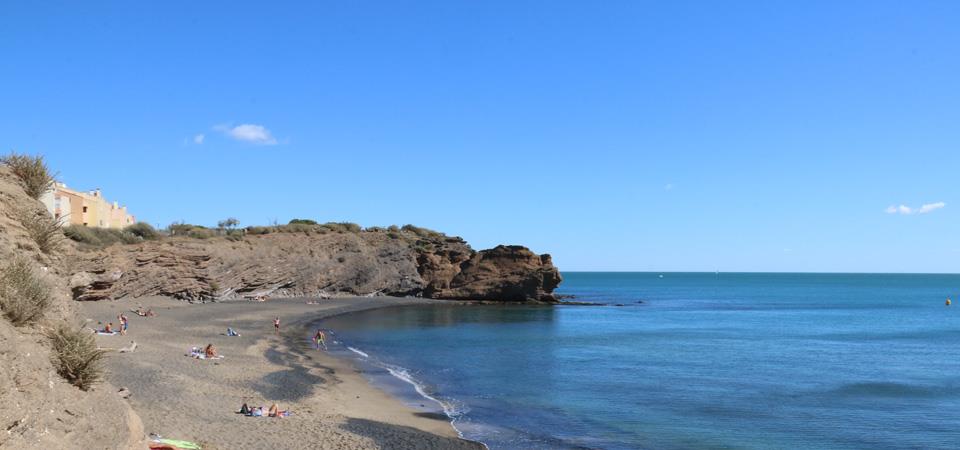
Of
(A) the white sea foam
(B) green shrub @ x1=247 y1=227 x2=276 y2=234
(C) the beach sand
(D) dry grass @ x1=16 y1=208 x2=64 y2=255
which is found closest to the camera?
(D) dry grass @ x1=16 y1=208 x2=64 y2=255

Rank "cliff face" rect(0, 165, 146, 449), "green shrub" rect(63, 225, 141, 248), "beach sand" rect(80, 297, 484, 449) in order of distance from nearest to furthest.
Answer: "cliff face" rect(0, 165, 146, 449) → "beach sand" rect(80, 297, 484, 449) → "green shrub" rect(63, 225, 141, 248)

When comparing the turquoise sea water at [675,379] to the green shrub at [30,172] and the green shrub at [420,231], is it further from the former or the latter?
the green shrub at [420,231]

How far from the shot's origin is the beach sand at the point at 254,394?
54.6ft

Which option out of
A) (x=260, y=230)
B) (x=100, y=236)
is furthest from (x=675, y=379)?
(x=260, y=230)

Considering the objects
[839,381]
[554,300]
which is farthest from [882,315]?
[839,381]

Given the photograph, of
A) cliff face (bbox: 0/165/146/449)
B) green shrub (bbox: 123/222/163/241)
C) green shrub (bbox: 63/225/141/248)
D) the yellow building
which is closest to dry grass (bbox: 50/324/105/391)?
cliff face (bbox: 0/165/146/449)

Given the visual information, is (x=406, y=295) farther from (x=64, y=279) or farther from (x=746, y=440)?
(x=64, y=279)

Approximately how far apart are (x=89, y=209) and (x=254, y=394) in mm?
Result: 50292

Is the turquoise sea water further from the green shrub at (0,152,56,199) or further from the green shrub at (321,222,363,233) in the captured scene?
the green shrub at (321,222,363,233)

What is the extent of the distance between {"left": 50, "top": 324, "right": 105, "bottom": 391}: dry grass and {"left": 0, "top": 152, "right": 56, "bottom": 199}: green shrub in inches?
126

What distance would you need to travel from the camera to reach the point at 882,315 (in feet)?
252

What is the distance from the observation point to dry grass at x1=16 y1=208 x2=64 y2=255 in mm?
9328

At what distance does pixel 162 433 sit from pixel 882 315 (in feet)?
270

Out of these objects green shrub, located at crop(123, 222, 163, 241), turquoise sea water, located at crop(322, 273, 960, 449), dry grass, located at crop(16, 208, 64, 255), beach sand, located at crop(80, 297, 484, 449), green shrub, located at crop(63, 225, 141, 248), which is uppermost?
green shrub, located at crop(123, 222, 163, 241)
